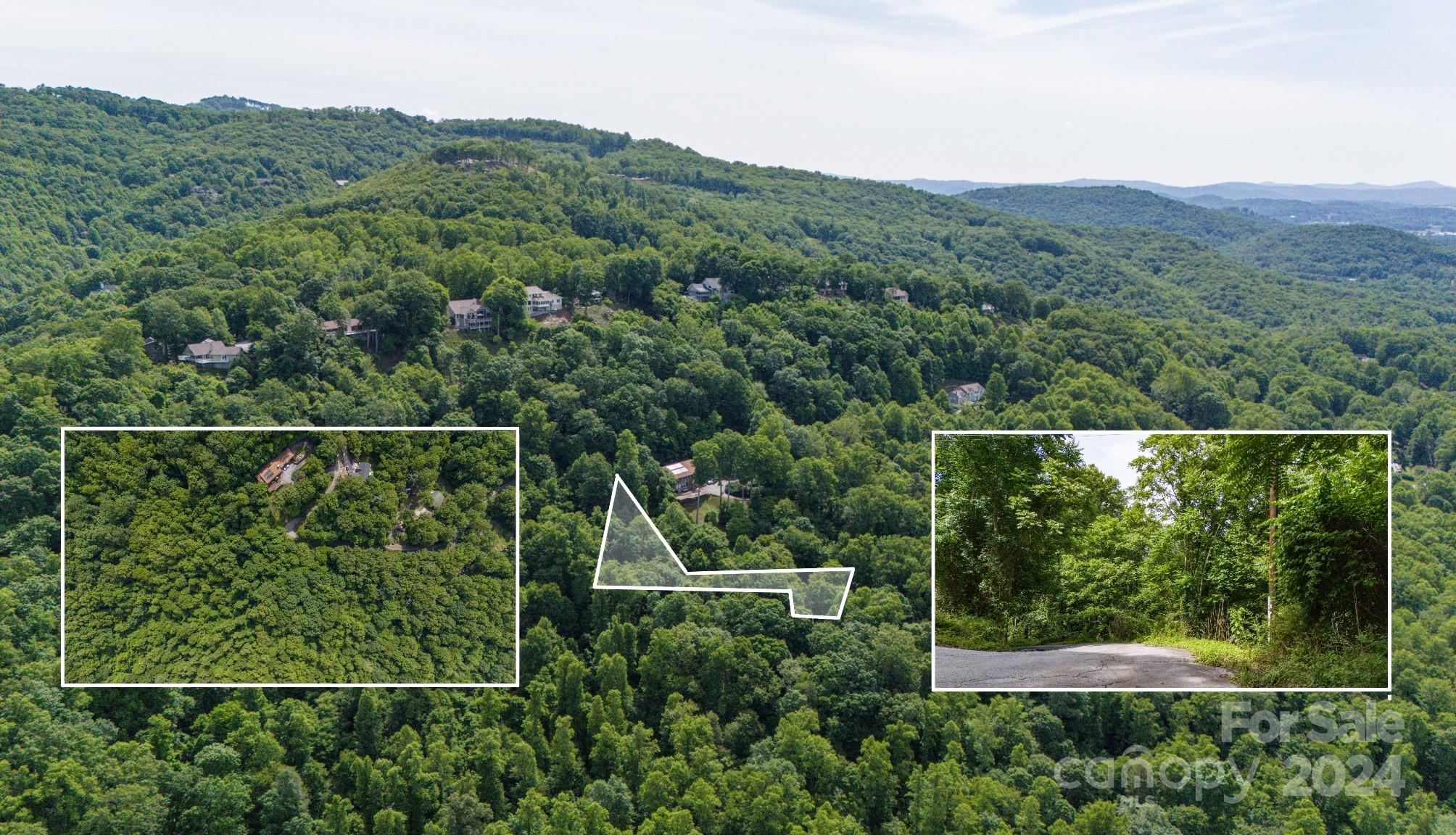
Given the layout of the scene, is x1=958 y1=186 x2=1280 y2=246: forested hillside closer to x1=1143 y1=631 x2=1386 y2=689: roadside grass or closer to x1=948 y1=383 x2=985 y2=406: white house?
x1=948 y1=383 x2=985 y2=406: white house

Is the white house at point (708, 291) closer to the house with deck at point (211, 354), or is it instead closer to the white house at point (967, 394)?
the white house at point (967, 394)

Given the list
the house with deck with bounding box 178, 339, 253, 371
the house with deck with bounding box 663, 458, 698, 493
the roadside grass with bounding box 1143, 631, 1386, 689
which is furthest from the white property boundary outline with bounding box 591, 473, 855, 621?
the house with deck with bounding box 178, 339, 253, 371

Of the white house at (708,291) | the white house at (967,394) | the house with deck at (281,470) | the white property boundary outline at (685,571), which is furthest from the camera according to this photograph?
the white house at (708,291)

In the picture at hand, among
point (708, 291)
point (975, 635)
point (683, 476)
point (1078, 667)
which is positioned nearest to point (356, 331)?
point (683, 476)

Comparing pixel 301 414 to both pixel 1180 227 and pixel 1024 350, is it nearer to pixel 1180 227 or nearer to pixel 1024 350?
pixel 1024 350

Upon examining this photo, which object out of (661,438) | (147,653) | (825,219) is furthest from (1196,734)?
(825,219)

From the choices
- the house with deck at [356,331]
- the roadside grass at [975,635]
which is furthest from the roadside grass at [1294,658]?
the house with deck at [356,331]

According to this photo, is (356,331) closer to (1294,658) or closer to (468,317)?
(468,317)
